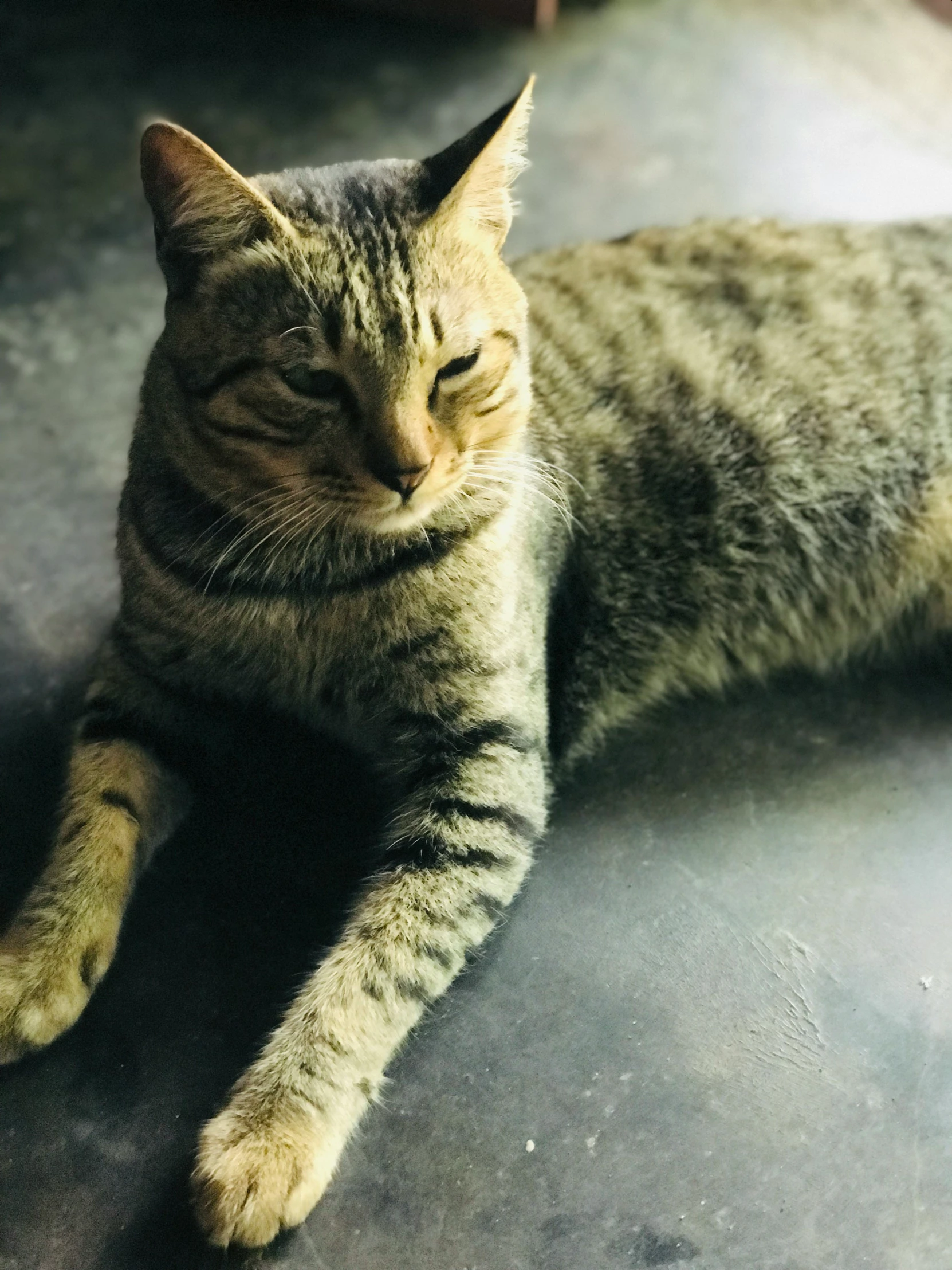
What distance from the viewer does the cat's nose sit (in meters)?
1.44

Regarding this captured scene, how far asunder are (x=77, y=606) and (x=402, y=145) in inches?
70.9

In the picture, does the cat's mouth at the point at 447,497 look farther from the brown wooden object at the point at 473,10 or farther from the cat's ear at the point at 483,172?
the brown wooden object at the point at 473,10

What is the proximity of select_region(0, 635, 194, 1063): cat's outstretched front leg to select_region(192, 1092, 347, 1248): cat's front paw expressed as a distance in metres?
0.28

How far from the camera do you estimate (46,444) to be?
97.9 inches

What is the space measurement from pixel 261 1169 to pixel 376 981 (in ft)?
0.88

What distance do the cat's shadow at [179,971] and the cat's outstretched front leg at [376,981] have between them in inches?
3.4

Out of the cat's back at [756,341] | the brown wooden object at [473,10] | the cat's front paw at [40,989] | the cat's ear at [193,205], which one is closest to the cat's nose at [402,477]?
the cat's ear at [193,205]

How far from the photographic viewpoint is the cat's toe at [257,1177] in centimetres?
135

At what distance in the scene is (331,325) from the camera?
143 centimetres

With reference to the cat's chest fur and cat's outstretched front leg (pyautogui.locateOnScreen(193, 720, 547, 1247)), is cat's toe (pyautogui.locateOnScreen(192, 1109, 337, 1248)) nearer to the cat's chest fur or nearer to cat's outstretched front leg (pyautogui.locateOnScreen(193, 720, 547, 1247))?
cat's outstretched front leg (pyautogui.locateOnScreen(193, 720, 547, 1247))

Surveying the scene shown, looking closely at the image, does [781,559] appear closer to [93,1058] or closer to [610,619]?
[610,619]

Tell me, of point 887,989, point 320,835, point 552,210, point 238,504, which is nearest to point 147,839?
point 320,835

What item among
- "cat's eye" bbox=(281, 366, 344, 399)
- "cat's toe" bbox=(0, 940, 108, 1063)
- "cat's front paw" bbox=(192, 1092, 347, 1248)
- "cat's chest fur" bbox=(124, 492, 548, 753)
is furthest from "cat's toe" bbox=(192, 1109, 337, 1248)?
"cat's eye" bbox=(281, 366, 344, 399)

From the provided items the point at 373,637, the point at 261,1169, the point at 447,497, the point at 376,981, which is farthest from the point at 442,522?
the point at 261,1169
